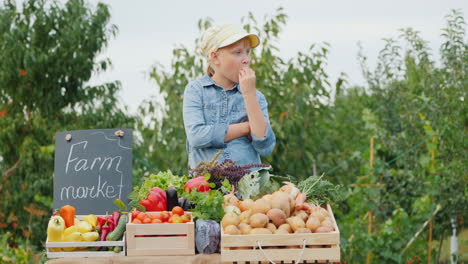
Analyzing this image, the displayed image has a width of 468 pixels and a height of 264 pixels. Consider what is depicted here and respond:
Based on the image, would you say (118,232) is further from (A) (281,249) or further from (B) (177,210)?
(A) (281,249)

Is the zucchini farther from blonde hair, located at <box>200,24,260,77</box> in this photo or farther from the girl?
blonde hair, located at <box>200,24,260,77</box>

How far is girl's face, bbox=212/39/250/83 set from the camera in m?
4.33

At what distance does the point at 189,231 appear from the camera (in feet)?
11.2

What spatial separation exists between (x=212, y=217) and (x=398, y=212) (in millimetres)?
4035

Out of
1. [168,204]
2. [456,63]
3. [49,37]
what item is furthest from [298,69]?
[168,204]

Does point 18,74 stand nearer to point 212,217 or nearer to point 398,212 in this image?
point 398,212

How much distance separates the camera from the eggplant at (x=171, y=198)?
369 centimetres

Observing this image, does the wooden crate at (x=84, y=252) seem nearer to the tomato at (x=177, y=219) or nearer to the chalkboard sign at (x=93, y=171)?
the tomato at (x=177, y=219)

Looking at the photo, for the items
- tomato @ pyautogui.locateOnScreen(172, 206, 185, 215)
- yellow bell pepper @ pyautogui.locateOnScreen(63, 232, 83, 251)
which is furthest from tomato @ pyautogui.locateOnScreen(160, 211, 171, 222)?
yellow bell pepper @ pyautogui.locateOnScreen(63, 232, 83, 251)

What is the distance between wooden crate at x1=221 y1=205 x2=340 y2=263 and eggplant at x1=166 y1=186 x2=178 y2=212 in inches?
19.9

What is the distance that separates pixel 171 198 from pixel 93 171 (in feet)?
4.06

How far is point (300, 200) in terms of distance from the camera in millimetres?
3537

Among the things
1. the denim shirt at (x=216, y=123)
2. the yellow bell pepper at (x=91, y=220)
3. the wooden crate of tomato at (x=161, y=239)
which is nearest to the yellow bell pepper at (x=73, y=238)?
the yellow bell pepper at (x=91, y=220)

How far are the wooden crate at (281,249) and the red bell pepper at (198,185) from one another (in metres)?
0.47
